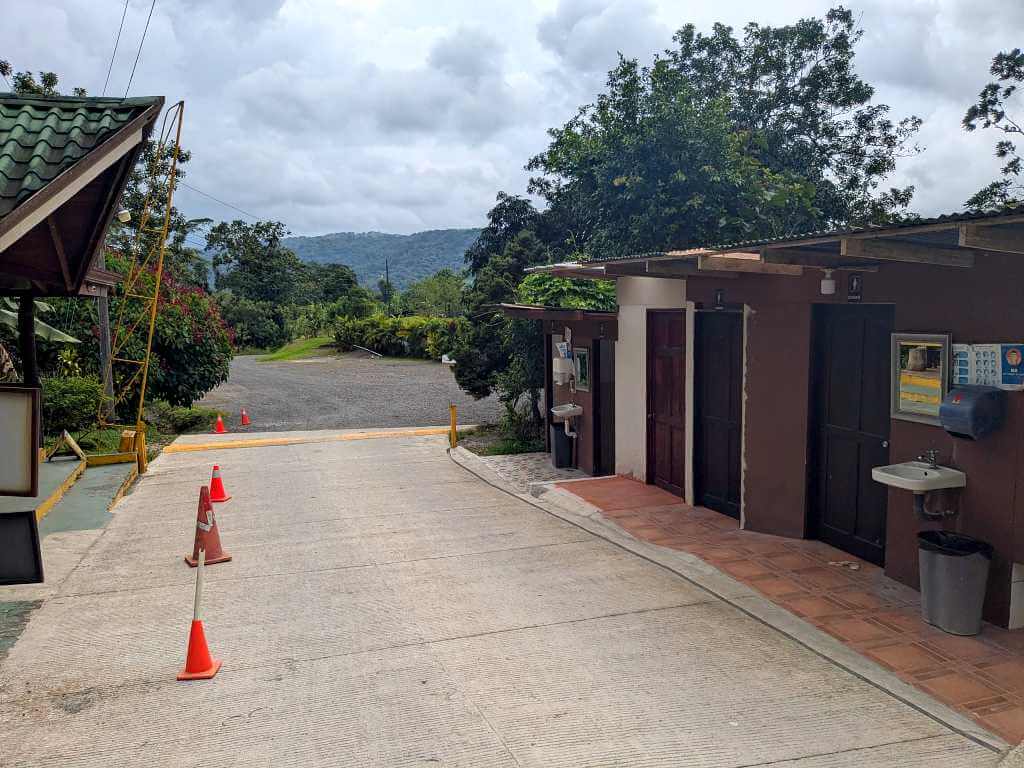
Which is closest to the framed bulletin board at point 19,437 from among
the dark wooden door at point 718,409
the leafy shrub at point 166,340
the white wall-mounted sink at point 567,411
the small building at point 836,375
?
the small building at point 836,375

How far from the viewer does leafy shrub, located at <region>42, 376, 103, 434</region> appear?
605 inches

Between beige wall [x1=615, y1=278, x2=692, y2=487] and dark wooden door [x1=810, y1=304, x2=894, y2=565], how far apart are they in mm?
2993

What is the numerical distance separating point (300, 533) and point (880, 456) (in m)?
6.45

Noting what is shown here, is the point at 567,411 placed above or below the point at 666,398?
below

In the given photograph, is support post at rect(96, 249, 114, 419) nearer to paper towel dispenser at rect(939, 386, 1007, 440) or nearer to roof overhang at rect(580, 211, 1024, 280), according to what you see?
roof overhang at rect(580, 211, 1024, 280)

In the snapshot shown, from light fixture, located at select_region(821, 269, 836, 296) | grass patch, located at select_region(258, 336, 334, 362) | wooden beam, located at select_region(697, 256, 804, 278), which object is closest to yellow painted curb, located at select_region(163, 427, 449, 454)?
wooden beam, located at select_region(697, 256, 804, 278)

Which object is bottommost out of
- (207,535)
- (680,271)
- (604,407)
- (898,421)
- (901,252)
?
(207,535)

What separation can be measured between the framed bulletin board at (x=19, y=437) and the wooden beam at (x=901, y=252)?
5609mm

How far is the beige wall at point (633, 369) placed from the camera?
11289mm

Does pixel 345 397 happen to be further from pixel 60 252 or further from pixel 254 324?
pixel 254 324

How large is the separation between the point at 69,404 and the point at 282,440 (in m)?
4.10

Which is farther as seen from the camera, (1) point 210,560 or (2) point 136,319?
(2) point 136,319

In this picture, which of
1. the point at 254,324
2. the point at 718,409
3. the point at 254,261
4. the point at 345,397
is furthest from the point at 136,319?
the point at 254,261

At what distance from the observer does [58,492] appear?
37.0ft
